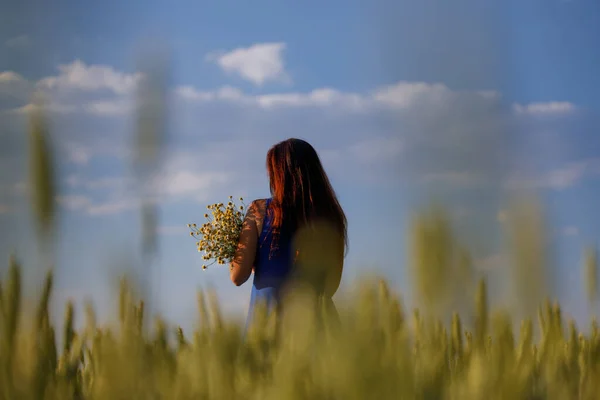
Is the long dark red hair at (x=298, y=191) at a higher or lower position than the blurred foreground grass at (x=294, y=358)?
higher

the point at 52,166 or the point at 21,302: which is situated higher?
the point at 52,166

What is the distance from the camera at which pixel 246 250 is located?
3.00 m

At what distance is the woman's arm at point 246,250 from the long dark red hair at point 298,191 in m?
0.10

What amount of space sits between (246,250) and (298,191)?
0.39 m

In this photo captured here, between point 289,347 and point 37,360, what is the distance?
0.40m

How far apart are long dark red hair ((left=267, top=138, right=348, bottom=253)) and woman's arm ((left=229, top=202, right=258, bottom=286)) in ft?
0.32

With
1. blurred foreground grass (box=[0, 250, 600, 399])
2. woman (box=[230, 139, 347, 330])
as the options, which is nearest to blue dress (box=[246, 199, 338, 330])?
woman (box=[230, 139, 347, 330])

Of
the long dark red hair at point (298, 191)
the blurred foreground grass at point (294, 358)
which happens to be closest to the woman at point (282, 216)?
the long dark red hair at point (298, 191)

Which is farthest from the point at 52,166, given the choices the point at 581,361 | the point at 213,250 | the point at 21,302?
the point at 213,250

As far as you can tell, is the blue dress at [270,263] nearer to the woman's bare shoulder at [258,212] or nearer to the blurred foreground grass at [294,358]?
the woman's bare shoulder at [258,212]

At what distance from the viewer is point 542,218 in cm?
43

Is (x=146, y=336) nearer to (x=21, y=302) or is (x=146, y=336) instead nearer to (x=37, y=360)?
(x=21, y=302)

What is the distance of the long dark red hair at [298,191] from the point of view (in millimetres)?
3045

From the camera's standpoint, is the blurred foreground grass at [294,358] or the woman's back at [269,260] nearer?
the blurred foreground grass at [294,358]
